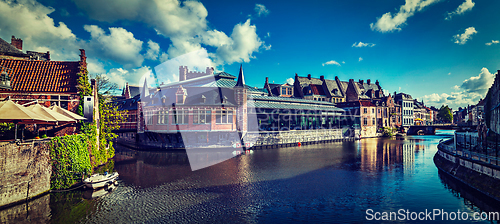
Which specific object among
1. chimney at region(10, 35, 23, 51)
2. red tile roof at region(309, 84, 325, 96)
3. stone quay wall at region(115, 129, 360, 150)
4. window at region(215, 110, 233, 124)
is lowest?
stone quay wall at region(115, 129, 360, 150)

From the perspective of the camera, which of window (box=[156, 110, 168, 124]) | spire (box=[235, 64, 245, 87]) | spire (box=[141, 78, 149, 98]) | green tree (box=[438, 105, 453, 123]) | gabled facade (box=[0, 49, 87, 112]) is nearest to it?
gabled facade (box=[0, 49, 87, 112])

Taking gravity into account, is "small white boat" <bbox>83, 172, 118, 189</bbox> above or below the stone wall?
below

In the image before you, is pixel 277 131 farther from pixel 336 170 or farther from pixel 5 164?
pixel 5 164

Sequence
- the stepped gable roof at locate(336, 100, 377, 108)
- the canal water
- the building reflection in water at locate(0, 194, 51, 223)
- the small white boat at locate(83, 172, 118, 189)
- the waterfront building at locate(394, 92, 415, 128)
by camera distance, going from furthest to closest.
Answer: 1. the waterfront building at locate(394, 92, 415, 128)
2. the stepped gable roof at locate(336, 100, 377, 108)
3. the small white boat at locate(83, 172, 118, 189)
4. the canal water
5. the building reflection in water at locate(0, 194, 51, 223)

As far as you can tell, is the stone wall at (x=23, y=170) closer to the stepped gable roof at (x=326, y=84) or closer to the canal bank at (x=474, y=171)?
the canal bank at (x=474, y=171)

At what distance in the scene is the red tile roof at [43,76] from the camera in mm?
25281

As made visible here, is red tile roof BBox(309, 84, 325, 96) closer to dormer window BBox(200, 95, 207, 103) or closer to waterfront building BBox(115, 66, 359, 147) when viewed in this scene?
waterfront building BBox(115, 66, 359, 147)

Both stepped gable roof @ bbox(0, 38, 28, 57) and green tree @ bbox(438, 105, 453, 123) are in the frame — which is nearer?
stepped gable roof @ bbox(0, 38, 28, 57)

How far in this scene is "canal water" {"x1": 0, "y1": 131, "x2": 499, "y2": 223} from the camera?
1493 cm

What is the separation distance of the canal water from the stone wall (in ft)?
3.05

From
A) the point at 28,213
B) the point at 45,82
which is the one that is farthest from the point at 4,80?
the point at 28,213

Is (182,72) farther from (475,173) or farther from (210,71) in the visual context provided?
(475,173)

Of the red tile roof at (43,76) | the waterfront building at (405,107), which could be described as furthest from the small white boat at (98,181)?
the waterfront building at (405,107)

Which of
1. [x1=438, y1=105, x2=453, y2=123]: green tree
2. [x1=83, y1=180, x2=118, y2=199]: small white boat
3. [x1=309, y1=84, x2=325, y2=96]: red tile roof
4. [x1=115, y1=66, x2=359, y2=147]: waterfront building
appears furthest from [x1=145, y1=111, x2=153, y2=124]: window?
[x1=438, y1=105, x2=453, y2=123]: green tree
